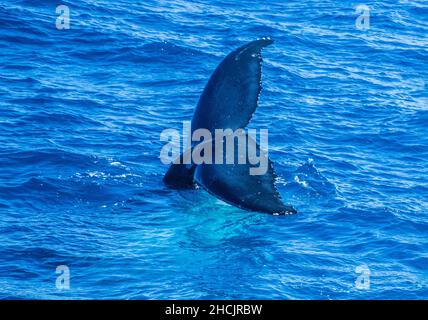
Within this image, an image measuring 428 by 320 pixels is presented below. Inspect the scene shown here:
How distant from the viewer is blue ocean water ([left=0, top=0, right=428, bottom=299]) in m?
14.5

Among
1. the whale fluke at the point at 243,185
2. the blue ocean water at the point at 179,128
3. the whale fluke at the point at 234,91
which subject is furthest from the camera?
the blue ocean water at the point at 179,128

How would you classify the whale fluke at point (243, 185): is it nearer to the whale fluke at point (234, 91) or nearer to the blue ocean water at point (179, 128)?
the whale fluke at point (234, 91)

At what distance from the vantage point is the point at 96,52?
25.8 meters

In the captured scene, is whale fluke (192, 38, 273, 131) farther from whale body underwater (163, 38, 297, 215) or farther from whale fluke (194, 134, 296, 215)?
whale fluke (194, 134, 296, 215)

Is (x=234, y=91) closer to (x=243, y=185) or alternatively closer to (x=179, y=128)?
(x=243, y=185)

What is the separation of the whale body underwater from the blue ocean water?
1534mm

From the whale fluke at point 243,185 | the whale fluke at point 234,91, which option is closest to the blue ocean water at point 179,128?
the whale fluke at point 243,185

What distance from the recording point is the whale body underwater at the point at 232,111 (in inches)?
520

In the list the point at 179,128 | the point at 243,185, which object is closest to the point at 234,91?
the point at 243,185

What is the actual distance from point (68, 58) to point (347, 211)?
34.5 feet

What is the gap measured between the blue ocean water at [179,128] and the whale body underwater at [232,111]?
153cm

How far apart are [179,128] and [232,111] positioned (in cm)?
669
